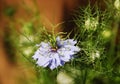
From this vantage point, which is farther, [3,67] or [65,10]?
[3,67]

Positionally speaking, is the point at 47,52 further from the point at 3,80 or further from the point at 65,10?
the point at 3,80

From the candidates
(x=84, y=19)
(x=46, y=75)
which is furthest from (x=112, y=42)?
(x=46, y=75)

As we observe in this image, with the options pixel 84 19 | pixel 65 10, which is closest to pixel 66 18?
pixel 65 10

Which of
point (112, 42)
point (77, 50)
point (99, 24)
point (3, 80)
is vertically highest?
point (3, 80)

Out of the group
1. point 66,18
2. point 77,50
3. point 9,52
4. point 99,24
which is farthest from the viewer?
point 9,52

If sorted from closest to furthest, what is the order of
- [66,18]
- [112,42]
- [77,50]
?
[77,50] < [112,42] < [66,18]

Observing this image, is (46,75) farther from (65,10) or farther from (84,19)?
(65,10)

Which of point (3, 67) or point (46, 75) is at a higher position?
point (3, 67)
